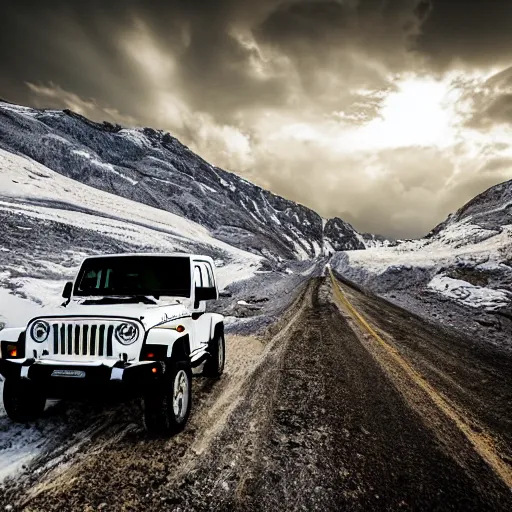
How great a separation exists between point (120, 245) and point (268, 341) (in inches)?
1160

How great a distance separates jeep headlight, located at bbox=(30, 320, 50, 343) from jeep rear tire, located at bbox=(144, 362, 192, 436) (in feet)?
4.45

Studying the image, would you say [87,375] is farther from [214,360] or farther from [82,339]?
[214,360]

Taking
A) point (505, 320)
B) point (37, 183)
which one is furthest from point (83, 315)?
point (37, 183)

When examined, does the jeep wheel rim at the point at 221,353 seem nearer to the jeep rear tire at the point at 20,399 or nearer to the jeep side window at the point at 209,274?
the jeep side window at the point at 209,274

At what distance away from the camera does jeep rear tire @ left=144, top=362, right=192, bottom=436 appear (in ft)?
11.8

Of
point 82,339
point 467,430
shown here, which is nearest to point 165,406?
point 82,339

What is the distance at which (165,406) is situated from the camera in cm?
362

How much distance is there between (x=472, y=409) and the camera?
4.69 meters

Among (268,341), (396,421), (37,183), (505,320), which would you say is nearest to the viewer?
(396,421)

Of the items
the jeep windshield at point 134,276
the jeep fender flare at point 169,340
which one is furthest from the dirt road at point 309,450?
the jeep windshield at point 134,276

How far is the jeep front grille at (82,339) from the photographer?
3623 mm

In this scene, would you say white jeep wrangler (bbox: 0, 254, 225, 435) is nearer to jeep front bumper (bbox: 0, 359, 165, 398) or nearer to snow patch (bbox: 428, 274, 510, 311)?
jeep front bumper (bbox: 0, 359, 165, 398)

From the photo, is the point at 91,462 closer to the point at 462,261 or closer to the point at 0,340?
the point at 0,340

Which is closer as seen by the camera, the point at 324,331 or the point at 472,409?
the point at 472,409
